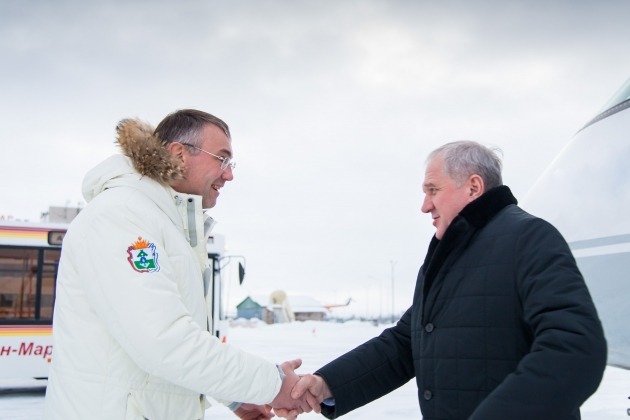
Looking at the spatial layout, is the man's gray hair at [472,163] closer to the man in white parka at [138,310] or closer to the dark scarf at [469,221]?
the dark scarf at [469,221]

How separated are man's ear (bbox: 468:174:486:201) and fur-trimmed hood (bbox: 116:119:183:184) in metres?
1.23

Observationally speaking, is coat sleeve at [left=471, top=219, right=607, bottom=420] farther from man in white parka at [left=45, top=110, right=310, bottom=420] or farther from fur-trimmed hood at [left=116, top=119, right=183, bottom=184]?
fur-trimmed hood at [left=116, top=119, right=183, bottom=184]

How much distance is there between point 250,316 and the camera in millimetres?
63938

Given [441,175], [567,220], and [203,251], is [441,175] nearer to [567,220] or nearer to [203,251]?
[203,251]

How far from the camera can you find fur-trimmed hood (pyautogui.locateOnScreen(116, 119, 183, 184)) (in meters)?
2.61

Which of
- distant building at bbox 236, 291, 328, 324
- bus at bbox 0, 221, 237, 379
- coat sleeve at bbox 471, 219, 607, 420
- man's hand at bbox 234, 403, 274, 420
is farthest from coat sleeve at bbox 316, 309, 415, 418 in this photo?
distant building at bbox 236, 291, 328, 324

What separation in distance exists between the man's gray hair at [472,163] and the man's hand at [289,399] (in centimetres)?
118

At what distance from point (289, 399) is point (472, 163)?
4.45 feet

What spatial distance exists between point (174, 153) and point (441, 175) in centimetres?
118

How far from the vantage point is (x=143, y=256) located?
2.34m

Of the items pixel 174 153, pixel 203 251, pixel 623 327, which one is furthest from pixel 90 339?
pixel 623 327

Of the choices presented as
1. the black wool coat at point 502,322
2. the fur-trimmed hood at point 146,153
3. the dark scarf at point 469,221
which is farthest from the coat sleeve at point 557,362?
the fur-trimmed hood at point 146,153

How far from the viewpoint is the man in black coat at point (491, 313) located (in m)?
2.00

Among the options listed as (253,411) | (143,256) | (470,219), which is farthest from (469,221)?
(253,411)
